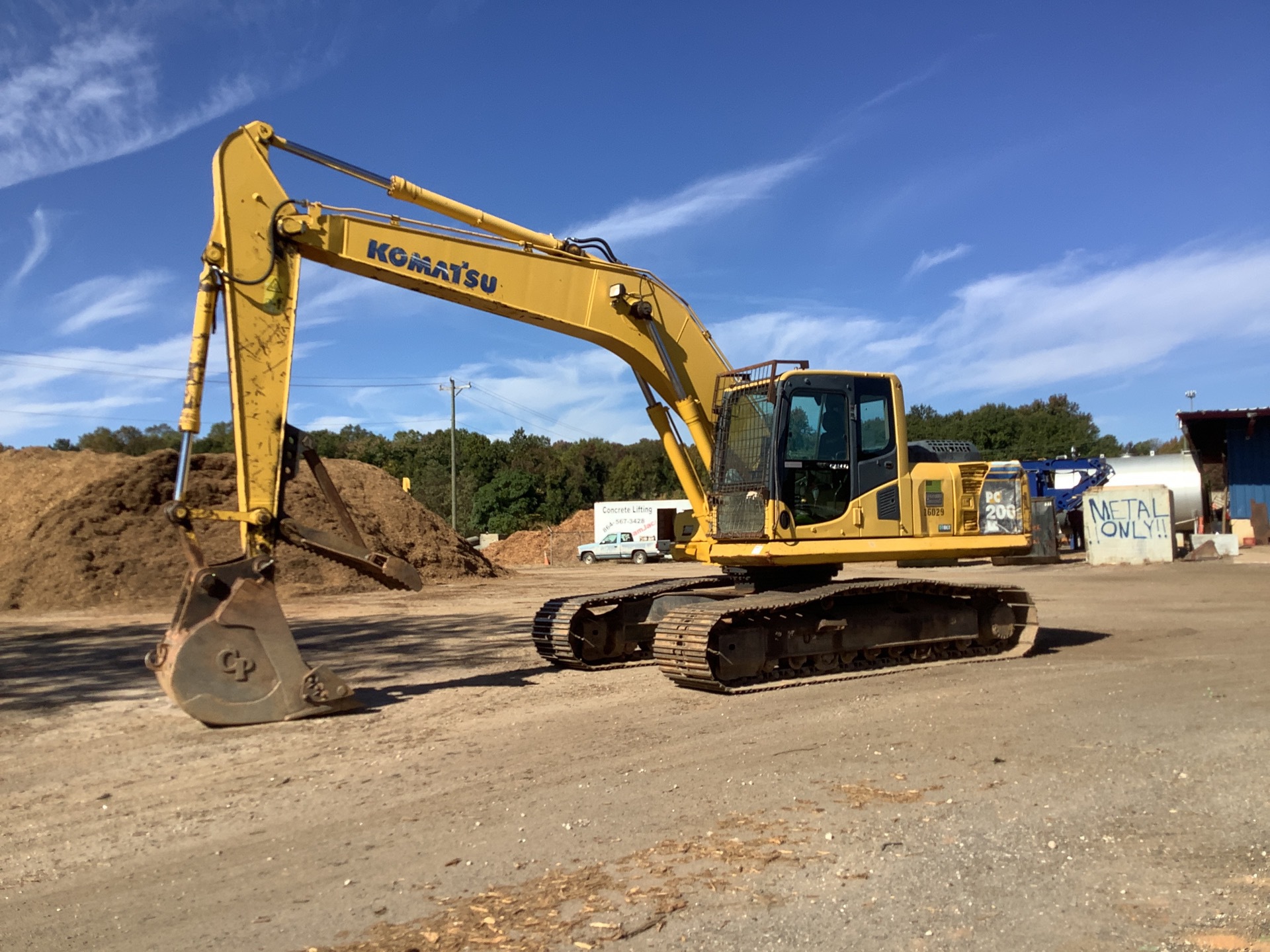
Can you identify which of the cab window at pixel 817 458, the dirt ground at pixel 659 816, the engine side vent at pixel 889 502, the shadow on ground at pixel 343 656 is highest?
the cab window at pixel 817 458

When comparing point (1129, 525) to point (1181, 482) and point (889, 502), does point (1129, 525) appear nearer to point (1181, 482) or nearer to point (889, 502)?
point (1181, 482)

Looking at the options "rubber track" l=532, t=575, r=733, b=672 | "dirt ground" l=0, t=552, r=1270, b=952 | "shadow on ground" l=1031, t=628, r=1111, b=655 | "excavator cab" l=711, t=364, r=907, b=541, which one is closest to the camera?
"dirt ground" l=0, t=552, r=1270, b=952

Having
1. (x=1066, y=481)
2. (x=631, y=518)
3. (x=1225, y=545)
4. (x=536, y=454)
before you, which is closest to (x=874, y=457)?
(x=1225, y=545)

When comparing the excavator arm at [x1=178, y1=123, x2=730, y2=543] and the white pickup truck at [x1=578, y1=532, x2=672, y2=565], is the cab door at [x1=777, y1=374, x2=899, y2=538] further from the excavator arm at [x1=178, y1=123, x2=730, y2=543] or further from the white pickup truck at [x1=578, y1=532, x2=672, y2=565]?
the white pickup truck at [x1=578, y1=532, x2=672, y2=565]

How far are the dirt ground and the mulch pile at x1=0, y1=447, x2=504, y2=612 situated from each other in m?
13.5

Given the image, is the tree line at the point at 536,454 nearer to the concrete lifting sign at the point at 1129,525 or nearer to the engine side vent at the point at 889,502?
the concrete lifting sign at the point at 1129,525

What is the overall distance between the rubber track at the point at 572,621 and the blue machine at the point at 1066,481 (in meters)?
28.1

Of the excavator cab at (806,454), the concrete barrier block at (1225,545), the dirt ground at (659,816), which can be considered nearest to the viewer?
the dirt ground at (659,816)

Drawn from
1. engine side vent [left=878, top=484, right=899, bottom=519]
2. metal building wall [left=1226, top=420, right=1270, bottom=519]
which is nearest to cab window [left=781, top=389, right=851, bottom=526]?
engine side vent [left=878, top=484, right=899, bottom=519]

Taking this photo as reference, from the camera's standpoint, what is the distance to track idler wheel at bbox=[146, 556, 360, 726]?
809cm

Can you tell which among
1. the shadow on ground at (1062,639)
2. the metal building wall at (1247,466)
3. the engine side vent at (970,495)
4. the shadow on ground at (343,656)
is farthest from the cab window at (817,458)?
the metal building wall at (1247,466)

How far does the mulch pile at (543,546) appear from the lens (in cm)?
5391

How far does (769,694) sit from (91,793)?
5.83 m

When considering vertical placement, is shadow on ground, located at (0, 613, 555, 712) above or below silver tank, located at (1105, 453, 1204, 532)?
below
